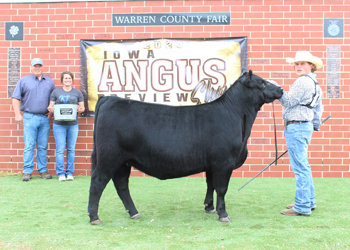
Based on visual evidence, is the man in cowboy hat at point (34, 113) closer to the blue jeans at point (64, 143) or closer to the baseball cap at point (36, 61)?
the baseball cap at point (36, 61)

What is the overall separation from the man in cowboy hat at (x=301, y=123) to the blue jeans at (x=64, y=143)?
362 cm

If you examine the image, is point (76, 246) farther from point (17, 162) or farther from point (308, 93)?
point (17, 162)

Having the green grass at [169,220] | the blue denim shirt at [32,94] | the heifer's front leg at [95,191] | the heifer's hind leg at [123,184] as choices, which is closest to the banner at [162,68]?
the blue denim shirt at [32,94]

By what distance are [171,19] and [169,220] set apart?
12.6 ft

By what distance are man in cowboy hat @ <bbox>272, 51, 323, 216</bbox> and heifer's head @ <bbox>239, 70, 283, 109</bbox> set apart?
0.11 meters

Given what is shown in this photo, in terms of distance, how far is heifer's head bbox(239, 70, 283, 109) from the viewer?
11.1 ft

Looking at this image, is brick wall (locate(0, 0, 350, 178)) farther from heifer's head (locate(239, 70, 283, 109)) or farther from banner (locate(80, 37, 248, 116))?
heifer's head (locate(239, 70, 283, 109))

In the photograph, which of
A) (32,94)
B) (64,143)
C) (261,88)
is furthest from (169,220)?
(32,94)

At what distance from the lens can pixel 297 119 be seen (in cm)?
342

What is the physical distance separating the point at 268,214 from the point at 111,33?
165 inches

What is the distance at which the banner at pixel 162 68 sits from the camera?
5.64 metres

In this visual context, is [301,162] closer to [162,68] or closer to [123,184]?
[123,184]

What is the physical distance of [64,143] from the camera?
18.1 feet

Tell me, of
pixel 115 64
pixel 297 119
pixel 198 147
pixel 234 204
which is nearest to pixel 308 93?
pixel 297 119
